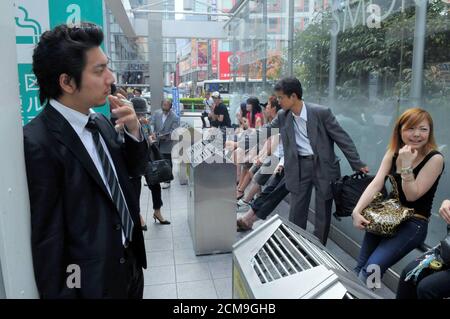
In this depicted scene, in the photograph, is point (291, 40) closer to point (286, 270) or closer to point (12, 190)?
point (286, 270)

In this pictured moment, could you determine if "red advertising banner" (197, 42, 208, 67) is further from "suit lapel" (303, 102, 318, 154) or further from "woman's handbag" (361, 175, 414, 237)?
"woman's handbag" (361, 175, 414, 237)

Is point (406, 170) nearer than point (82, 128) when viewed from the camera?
No

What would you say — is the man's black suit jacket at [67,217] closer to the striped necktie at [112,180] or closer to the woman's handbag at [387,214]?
the striped necktie at [112,180]

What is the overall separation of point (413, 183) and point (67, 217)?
1.80m

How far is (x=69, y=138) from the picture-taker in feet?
4.11

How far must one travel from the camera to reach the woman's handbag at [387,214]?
2152 mm

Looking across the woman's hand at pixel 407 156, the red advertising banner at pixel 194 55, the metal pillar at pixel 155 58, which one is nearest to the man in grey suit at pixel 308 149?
the woman's hand at pixel 407 156

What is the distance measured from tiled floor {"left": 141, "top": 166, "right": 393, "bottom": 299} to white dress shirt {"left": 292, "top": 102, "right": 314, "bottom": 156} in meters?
1.11

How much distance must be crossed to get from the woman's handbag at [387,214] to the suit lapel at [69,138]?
1.59 meters

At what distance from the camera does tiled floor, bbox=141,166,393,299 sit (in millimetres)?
3066

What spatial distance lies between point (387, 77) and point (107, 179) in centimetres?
270

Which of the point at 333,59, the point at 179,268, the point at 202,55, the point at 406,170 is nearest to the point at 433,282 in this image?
the point at 406,170

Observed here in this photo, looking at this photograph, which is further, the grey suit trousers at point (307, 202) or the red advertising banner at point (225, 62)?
the red advertising banner at point (225, 62)

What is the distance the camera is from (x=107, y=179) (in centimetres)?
138
